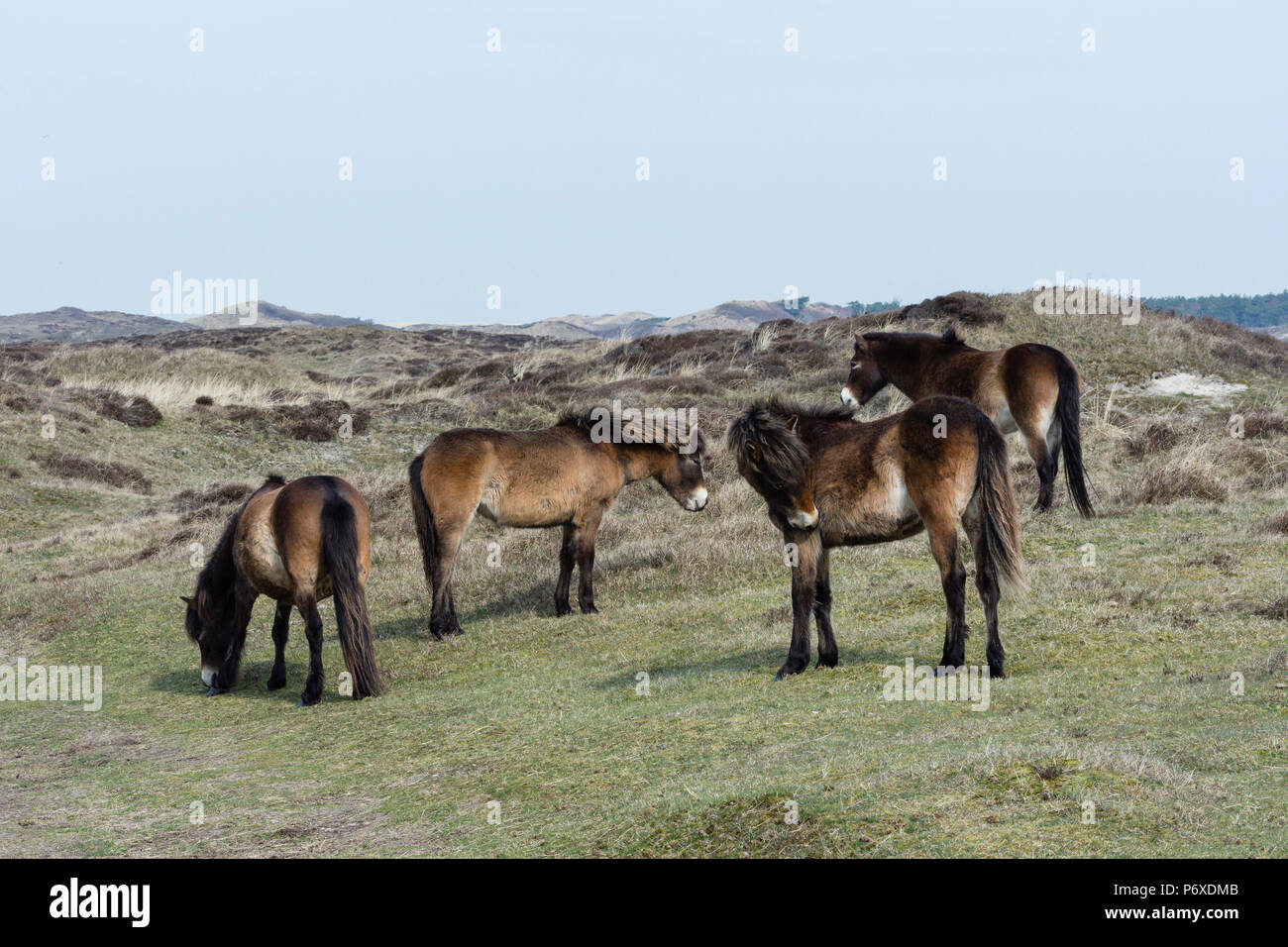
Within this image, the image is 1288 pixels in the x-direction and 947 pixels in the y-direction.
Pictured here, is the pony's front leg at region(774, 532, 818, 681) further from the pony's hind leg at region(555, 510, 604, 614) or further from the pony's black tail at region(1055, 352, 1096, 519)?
the pony's black tail at region(1055, 352, 1096, 519)

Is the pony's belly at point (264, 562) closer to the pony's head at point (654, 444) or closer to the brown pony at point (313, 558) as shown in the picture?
the brown pony at point (313, 558)

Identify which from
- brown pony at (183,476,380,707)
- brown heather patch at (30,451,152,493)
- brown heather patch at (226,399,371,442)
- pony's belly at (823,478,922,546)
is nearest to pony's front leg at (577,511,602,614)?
brown pony at (183,476,380,707)

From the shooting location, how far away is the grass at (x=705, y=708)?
5668 mm

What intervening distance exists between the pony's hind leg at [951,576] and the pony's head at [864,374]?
7.21 metres

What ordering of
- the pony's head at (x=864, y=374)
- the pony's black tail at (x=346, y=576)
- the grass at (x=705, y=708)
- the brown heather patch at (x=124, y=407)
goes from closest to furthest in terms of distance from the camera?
the grass at (x=705, y=708) < the pony's black tail at (x=346, y=576) < the pony's head at (x=864, y=374) < the brown heather patch at (x=124, y=407)

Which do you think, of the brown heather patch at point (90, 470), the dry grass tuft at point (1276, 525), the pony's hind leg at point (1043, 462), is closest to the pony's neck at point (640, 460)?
the pony's hind leg at point (1043, 462)

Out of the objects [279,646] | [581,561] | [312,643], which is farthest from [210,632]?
[581,561]

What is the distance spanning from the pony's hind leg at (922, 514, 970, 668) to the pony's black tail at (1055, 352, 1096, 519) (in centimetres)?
658

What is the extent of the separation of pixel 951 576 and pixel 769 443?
5.70 feet

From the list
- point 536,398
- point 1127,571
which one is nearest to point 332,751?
point 1127,571

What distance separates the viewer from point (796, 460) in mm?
9148

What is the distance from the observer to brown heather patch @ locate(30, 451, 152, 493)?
31984 millimetres

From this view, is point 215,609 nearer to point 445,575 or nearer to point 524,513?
point 445,575
